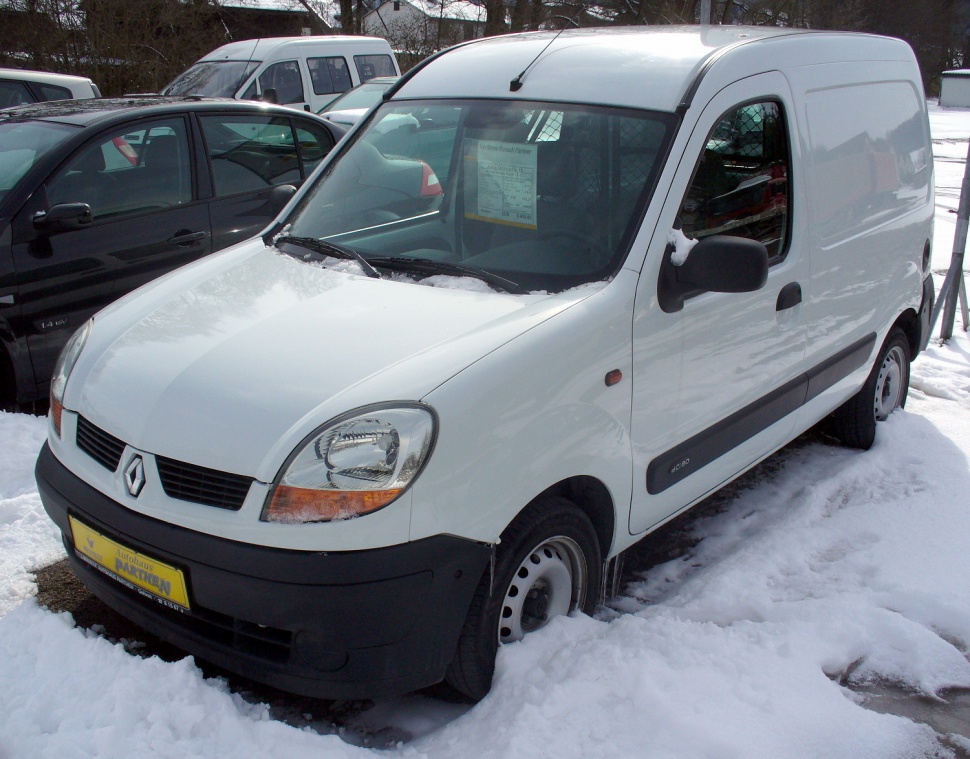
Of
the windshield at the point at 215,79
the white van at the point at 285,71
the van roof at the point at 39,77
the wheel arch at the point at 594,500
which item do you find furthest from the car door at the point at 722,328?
the windshield at the point at 215,79

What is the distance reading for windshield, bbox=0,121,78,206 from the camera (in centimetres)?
495

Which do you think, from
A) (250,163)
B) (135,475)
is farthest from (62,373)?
(250,163)

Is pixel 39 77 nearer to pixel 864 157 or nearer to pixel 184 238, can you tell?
pixel 184 238

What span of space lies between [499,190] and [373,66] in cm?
1251

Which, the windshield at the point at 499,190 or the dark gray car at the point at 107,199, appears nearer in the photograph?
the windshield at the point at 499,190

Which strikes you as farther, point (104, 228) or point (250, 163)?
point (250, 163)

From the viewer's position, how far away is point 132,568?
99.9 inches

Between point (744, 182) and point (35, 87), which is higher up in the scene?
point (35, 87)

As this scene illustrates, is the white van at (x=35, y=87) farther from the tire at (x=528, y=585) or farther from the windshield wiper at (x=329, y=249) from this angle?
the tire at (x=528, y=585)

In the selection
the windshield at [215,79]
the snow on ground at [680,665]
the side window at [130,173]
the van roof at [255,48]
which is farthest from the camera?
the van roof at [255,48]

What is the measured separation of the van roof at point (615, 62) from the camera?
3193mm

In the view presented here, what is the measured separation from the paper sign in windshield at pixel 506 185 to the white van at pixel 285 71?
9981 millimetres

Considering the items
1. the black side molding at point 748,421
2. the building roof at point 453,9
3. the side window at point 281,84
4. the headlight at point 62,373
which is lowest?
the black side molding at point 748,421

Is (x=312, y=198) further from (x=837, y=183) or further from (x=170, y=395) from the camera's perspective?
(x=837, y=183)
